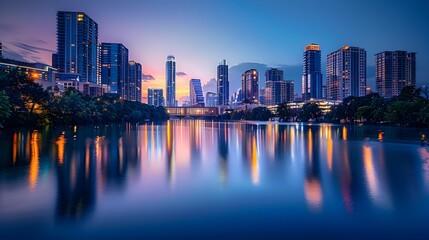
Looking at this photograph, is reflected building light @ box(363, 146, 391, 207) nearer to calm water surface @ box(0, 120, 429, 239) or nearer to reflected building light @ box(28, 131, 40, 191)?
calm water surface @ box(0, 120, 429, 239)

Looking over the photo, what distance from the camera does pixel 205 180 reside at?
653 inches

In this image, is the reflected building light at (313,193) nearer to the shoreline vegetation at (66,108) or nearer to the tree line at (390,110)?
the shoreline vegetation at (66,108)

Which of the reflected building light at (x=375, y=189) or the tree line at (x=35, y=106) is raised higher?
the tree line at (x=35, y=106)

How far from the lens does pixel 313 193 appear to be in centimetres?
1370

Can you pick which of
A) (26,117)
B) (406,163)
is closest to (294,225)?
(406,163)

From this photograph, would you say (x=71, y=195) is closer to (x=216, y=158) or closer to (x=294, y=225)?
(x=294, y=225)

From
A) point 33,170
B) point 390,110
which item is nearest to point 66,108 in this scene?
point 33,170

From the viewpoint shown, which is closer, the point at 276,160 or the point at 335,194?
the point at 335,194

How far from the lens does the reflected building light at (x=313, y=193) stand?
12.0 meters

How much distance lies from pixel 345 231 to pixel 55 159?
1961 cm

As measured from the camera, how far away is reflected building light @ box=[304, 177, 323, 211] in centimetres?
1197

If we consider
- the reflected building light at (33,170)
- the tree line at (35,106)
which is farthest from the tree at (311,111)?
the reflected building light at (33,170)

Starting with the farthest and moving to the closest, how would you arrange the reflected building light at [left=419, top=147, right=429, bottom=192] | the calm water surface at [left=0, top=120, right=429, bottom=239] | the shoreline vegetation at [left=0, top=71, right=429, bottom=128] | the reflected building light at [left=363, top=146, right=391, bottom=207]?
the shoreline vegetation at [left=0, top=71, right=429, bottom=128] → the reflected building light at [left=419, top=147, right=429, bottom=192] → the reflected building light at [left=363, top=146, right=391, bottom=207] → the calm water surface at [left=0, top=120, right=429, bottom=239]

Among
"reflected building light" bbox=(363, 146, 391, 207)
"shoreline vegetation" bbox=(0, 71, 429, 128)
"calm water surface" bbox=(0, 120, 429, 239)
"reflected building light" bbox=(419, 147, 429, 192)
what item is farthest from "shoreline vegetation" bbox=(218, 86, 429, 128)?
"calm water surface" bbox=(0, 120, 429, 239)
